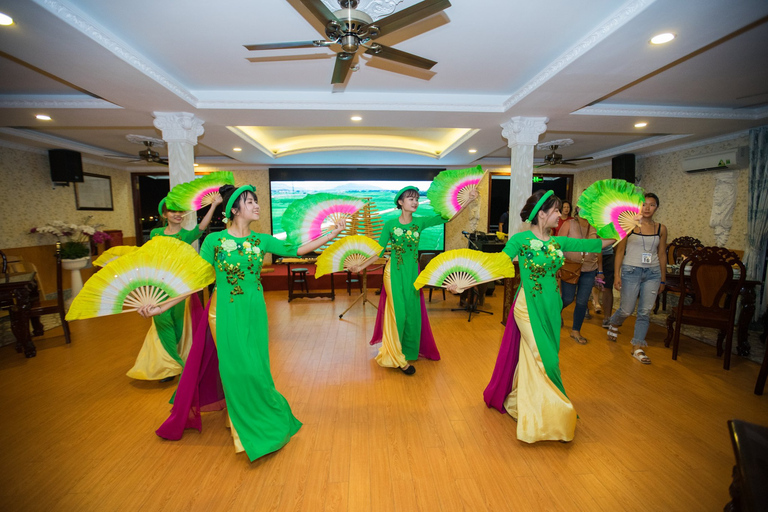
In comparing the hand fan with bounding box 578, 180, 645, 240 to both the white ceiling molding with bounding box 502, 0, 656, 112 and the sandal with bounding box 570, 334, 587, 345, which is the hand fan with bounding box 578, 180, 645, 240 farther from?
the sandal with bounding box 570, 334, 587, 345

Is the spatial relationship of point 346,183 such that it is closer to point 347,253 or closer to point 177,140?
point 177,140

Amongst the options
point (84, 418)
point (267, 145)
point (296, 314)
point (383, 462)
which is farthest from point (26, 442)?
point (267, 145)

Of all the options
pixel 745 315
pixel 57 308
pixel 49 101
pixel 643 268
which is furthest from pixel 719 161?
pixel 57 308

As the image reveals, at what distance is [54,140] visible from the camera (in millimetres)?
5504

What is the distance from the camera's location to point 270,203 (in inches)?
325

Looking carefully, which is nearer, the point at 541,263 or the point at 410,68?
the point at 541,263

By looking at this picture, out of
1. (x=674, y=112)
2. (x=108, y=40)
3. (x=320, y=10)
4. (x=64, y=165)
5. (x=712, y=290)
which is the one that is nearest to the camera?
(x=320, y=10)

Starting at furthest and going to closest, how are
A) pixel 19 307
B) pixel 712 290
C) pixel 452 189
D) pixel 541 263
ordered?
pixel 19 307
pixel 712 290
pixel 452 189
pixel 541 263

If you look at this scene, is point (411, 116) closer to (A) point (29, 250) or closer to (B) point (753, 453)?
(B) point (753, 453)

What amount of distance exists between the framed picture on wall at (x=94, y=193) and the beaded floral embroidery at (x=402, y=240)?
23.8 ft

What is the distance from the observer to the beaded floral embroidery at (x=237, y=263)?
1927 millimetres

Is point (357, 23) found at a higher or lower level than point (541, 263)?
higher

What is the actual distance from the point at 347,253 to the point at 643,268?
2950 millimetres

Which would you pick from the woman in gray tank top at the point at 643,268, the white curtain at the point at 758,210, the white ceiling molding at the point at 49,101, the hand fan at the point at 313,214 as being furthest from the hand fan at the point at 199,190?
the white curtain at the point at 758,210
